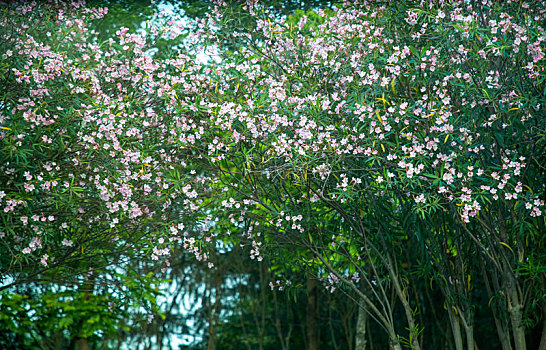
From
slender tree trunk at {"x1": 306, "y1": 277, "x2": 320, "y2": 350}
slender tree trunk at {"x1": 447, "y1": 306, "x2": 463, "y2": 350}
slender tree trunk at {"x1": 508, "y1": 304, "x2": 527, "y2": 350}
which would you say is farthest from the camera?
slender tree trunk at {"x1": 306, "y1": 277, "x2": 320, "y2": 350}

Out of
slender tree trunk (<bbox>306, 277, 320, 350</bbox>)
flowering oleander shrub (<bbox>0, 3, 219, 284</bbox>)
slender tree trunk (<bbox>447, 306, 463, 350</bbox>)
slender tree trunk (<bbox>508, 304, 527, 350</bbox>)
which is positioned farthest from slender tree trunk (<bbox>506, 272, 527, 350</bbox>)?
slender tree trunk (<bbox>306, 277, 320, 350</bbox>)

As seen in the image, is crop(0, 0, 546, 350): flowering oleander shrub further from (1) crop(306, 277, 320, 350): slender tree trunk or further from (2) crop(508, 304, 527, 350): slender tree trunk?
(1) crop(306, 277, 320, 350): slender tree trunk

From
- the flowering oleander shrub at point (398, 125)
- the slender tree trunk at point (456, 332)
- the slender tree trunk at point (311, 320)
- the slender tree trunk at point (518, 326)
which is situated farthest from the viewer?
the slender tree trunk at point (311, 320)

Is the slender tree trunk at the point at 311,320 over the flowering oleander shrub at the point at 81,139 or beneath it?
beneath

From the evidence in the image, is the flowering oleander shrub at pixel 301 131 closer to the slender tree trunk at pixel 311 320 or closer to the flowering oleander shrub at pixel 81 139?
the flowering oleander shrub at pixel 81 139

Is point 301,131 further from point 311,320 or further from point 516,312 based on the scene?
point 311,320

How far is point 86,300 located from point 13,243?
3.69 metres

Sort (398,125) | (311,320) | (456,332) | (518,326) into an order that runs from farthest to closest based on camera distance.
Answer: (311,320)
(456,332)
(518,326)
(398,125)

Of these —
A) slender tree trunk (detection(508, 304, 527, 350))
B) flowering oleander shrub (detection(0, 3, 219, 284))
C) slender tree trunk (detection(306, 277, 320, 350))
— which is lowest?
slender tree trunk (detection(508, 304, 527, 350))

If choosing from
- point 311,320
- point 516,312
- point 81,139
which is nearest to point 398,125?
point 516,312

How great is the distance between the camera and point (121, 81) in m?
6.10

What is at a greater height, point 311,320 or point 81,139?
point 81,139

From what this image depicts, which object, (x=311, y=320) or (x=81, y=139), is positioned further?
(x=311, y=320)

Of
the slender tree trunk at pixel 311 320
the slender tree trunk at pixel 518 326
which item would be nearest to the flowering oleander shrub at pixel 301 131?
the slender tree trunk at pixel 518 326
